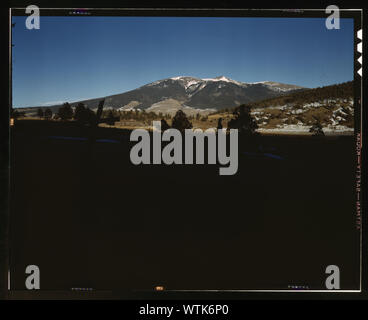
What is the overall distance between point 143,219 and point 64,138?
0.97 metres

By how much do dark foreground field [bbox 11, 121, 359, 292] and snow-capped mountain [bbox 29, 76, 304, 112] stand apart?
342mm

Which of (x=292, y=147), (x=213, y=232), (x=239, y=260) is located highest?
(x=292, y=147)

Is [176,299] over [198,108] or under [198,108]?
under

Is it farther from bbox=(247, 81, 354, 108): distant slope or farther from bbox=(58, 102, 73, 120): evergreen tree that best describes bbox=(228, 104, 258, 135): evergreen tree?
bbox=(58, 102, 73, 120): evergreen tree

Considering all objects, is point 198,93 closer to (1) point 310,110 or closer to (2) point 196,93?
(2) point 196,93

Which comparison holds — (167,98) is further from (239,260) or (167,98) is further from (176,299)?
(176,299)

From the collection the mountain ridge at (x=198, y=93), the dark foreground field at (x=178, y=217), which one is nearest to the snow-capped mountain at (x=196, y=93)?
the mountain ridge at (x=198, y=93)

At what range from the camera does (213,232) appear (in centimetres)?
257

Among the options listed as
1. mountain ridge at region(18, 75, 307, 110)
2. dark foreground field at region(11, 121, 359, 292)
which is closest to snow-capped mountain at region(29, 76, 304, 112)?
mountain ridge at region(18, 75, 307, 110)

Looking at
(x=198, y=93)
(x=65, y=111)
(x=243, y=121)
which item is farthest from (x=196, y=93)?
(x=65, y=111)

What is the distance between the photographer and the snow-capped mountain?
8.47 ft

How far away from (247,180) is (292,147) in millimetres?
484

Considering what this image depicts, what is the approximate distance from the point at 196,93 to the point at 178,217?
3.54 feet

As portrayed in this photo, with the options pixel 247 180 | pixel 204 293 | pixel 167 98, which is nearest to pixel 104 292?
pixel 204 293
